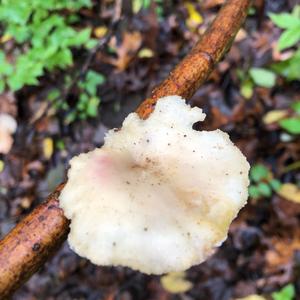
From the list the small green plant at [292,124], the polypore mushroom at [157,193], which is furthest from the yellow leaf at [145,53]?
the polypore mushroom at [157,193]

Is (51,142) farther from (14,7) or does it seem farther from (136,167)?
(136,167)

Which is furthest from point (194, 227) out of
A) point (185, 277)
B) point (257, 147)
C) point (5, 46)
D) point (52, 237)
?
point (5, 46)

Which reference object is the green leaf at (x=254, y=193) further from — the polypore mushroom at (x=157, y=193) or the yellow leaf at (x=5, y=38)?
the yellow leaf at (x=5, y=38)

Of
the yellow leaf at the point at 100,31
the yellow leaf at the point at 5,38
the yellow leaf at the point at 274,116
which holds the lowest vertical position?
the yellow leaf at the point at 274,116

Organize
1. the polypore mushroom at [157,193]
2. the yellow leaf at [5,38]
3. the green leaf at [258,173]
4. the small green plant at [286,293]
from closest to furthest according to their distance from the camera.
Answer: the polypore mushroom at [157,193] → the small green plant at [286,293] → the green leaf at [258,173] → the yellow leaf at [5,38]

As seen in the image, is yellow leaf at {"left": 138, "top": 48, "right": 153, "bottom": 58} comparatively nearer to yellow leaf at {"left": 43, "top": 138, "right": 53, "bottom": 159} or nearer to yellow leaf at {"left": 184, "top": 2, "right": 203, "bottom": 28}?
yellow leaf at {"left": 184, "top": 2, "right": 203, "bottom": 28}

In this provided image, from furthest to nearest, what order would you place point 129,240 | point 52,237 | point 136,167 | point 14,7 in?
1. point 14,7
2. point 136,167
3. point 52,237
4. point 129,240

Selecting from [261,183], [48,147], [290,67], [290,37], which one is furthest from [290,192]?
[48,147]

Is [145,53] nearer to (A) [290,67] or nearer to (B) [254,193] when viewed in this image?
(A) [290,67]
